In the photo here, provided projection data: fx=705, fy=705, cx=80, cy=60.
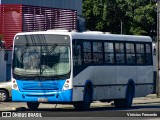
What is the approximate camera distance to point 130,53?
105 ft

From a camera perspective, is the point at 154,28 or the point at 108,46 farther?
the point at 154,28

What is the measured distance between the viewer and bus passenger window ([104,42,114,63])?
3019cm

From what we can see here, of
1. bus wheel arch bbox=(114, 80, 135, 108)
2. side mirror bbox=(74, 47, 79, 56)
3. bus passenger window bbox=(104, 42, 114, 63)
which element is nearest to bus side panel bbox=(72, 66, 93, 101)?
side mirror bbox=(74, 47, 79, 56)

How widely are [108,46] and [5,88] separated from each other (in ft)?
24.9

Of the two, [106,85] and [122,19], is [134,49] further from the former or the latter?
[122,19]

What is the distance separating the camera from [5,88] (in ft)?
117

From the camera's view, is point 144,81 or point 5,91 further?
point 5,91

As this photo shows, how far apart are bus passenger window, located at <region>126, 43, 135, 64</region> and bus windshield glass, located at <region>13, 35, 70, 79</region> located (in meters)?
5.06

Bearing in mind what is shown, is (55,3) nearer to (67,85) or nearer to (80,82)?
(80,82)

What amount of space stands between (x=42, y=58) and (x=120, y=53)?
16.1 feet

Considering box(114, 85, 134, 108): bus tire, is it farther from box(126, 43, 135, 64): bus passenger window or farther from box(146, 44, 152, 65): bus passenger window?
box(146, 44, 152, 65): bus passenger window

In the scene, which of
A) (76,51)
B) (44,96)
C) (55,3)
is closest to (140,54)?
(76,51)

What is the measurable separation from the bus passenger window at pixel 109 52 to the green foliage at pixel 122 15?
131ft

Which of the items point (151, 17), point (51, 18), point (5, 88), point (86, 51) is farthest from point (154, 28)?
point (86, 51)
